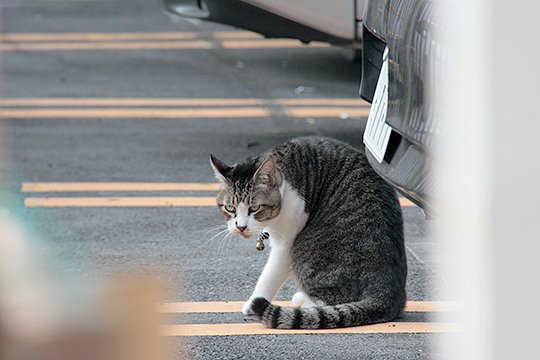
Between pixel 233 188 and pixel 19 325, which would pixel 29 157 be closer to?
pixel 233 188

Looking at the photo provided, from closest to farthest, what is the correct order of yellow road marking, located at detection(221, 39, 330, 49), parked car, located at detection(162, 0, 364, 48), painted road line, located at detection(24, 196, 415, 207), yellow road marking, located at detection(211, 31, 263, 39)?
painted road line, located at detection(24, 196, 415, 207) < parked car, located at detection(162, 0, 364, 48) < yellow road marking, located at detection(221, 39, 330, 49) < yellow road marking, located at detection(211, 31, 263, 39)

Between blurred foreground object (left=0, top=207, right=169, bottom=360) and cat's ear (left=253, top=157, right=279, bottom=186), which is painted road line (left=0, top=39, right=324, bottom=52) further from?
blurred foreground object (left=0, top=207, right=169, bottom=360)

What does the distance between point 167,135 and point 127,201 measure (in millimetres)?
1447

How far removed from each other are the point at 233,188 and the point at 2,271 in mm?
2213

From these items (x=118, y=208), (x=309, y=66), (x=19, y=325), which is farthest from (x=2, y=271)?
(x=309, y=66)

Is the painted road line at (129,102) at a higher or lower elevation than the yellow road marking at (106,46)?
higher

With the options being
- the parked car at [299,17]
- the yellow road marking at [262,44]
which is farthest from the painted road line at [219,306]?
the yellow road marking at [262,44]

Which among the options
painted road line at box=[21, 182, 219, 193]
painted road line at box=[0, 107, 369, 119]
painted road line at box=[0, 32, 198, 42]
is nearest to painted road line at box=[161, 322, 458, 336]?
painted road line at box=[21, 182, 219, 193]

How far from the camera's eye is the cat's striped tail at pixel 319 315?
3.78 m

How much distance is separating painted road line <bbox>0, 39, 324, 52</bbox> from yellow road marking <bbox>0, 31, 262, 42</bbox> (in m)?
0.19

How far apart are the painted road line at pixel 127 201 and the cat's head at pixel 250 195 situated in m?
1.49

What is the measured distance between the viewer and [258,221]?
4.02 m

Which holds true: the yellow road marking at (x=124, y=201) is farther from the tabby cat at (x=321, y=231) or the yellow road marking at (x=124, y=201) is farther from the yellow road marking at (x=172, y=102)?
the yellow road marking at (x=172, y=102)

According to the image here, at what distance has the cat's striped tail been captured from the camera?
3783 millimetres
